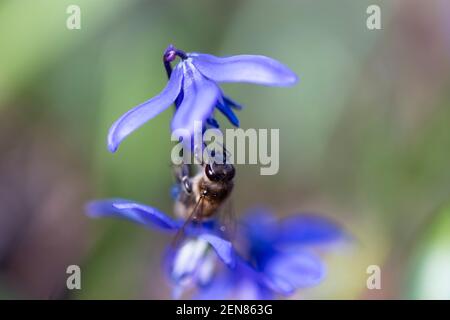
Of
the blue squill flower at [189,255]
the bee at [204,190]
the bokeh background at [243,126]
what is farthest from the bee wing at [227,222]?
the bokeh background at [243,126]

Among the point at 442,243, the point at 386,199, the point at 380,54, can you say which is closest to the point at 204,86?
the point at 442,243

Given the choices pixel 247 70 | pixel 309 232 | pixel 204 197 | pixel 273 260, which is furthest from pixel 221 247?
pixel 309 232

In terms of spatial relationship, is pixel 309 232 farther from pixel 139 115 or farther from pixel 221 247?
pixel 139 115

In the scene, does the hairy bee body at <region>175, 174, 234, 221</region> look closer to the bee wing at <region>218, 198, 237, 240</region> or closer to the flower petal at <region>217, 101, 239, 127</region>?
the bee wing at <region>218, 198, 237, 240</region>

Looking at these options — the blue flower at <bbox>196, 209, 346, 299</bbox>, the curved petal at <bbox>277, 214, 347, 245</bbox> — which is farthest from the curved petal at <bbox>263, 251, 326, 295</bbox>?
the curved petal at <bbox>277, 214, 347, 245</bbox>

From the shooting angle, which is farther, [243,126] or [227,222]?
[243,126]
